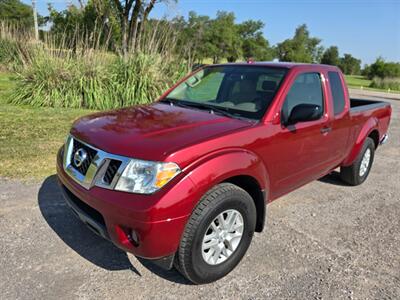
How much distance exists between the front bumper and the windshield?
120 centimetres

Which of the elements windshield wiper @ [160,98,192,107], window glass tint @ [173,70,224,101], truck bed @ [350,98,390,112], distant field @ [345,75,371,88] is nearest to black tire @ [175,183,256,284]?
windshield wiper @ [160,98,192,107]

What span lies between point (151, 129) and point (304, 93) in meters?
1.83

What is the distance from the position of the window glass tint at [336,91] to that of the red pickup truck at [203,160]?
33mm

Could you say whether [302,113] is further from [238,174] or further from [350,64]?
[350,64]

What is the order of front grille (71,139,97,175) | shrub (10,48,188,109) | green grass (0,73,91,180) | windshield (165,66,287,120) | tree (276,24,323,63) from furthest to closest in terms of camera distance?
tree (276,24,323,63)
shrub (10,48,188,109)
green grass (0,73,91,180)
windshield (165,66,287,120)
front grille (71,139,97,175)

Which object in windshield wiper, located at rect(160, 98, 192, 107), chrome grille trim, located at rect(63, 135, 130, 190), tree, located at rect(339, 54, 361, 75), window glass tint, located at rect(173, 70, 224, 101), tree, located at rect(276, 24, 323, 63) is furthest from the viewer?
tree, located at rect(339, 54, 361, 75)

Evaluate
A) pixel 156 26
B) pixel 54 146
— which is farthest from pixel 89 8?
pixel 54 146

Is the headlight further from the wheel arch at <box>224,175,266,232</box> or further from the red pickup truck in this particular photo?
the wheel arch at <box>224,175,266,232</box>

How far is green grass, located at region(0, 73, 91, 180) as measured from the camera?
477 centimetres

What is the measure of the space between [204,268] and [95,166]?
115 cm

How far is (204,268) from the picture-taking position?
263cm

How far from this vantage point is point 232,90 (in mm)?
3723

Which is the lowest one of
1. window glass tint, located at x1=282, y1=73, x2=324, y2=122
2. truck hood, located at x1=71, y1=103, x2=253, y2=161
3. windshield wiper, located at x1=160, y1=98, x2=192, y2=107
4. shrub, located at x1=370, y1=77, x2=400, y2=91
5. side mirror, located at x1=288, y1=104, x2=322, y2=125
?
truck hood, located at x1=71, y1=103, x2=253, y2=161

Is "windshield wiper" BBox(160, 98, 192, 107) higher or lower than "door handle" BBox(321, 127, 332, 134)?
higher
